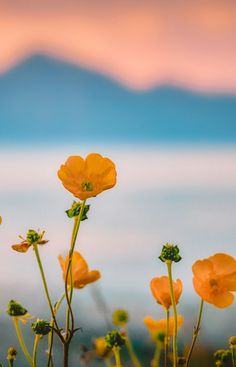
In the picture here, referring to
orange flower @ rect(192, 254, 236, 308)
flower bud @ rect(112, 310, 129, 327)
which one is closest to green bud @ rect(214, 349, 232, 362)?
orange flower @ rect(192, 254, 236, 308)

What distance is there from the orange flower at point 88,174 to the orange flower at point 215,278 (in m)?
0.13

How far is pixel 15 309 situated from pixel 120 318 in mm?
272

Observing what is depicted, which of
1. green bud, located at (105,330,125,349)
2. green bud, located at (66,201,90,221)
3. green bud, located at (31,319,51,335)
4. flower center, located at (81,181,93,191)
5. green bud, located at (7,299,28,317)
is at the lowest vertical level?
green bud, located at (105,330,125,349)

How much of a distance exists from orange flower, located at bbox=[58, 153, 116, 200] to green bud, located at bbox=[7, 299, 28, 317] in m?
0.13

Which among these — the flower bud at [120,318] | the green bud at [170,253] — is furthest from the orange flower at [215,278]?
the flower bud at [120,318]

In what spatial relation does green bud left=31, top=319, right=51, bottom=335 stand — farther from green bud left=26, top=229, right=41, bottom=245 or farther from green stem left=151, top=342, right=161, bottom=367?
green stem left=151, top=342, right=161, bottom=367

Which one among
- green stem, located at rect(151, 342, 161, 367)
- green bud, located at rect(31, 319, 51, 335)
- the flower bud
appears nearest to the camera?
green bud, located at rect(31, 319, 51, 335)

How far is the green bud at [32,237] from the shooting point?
73 cm

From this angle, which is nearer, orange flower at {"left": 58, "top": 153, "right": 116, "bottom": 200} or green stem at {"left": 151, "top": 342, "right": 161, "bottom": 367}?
orange flower at {"left": 58, "top": 153, "right": 116, "bottom": 200}

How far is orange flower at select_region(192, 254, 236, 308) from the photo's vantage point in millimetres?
737

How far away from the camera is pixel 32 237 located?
0.73 m

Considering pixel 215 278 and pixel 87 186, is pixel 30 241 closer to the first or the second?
pixel 87 186

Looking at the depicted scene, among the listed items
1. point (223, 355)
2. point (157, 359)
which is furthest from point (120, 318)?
point (223, 355)

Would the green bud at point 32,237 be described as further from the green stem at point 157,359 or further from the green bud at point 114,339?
the green stem at point 157,359
